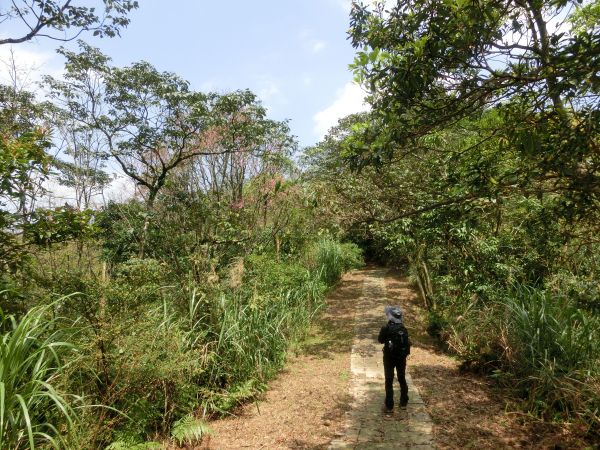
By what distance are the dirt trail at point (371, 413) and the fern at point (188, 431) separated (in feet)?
0.59

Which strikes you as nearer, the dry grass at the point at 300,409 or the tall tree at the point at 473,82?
the tall tree at the point at 473,82

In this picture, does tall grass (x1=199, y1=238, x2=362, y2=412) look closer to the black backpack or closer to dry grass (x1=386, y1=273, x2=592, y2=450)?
the black backpack

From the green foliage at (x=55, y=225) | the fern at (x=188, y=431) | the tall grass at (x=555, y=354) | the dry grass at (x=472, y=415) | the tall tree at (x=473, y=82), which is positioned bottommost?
the dry grass at (x=472, y=415)

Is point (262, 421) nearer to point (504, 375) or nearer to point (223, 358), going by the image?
point (223, 358)

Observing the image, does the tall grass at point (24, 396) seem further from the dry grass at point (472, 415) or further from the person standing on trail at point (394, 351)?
the dry grass at point (472, 415)

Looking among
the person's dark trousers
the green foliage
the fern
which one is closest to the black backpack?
the person's dark trousers

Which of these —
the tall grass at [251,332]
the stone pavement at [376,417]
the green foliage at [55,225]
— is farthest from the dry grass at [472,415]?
the green foliage at [55,225]

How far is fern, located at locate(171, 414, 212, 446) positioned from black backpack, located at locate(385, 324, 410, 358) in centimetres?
239

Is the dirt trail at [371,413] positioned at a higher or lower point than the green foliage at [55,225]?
lower

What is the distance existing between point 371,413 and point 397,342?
→ 3.17 ft

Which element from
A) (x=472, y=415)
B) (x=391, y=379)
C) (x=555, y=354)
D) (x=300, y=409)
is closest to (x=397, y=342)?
(x=391, y=379)

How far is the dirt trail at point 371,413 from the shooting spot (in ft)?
13.3

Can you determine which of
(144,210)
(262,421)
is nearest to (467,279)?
(262,421)

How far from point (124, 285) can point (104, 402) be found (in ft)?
3.77
